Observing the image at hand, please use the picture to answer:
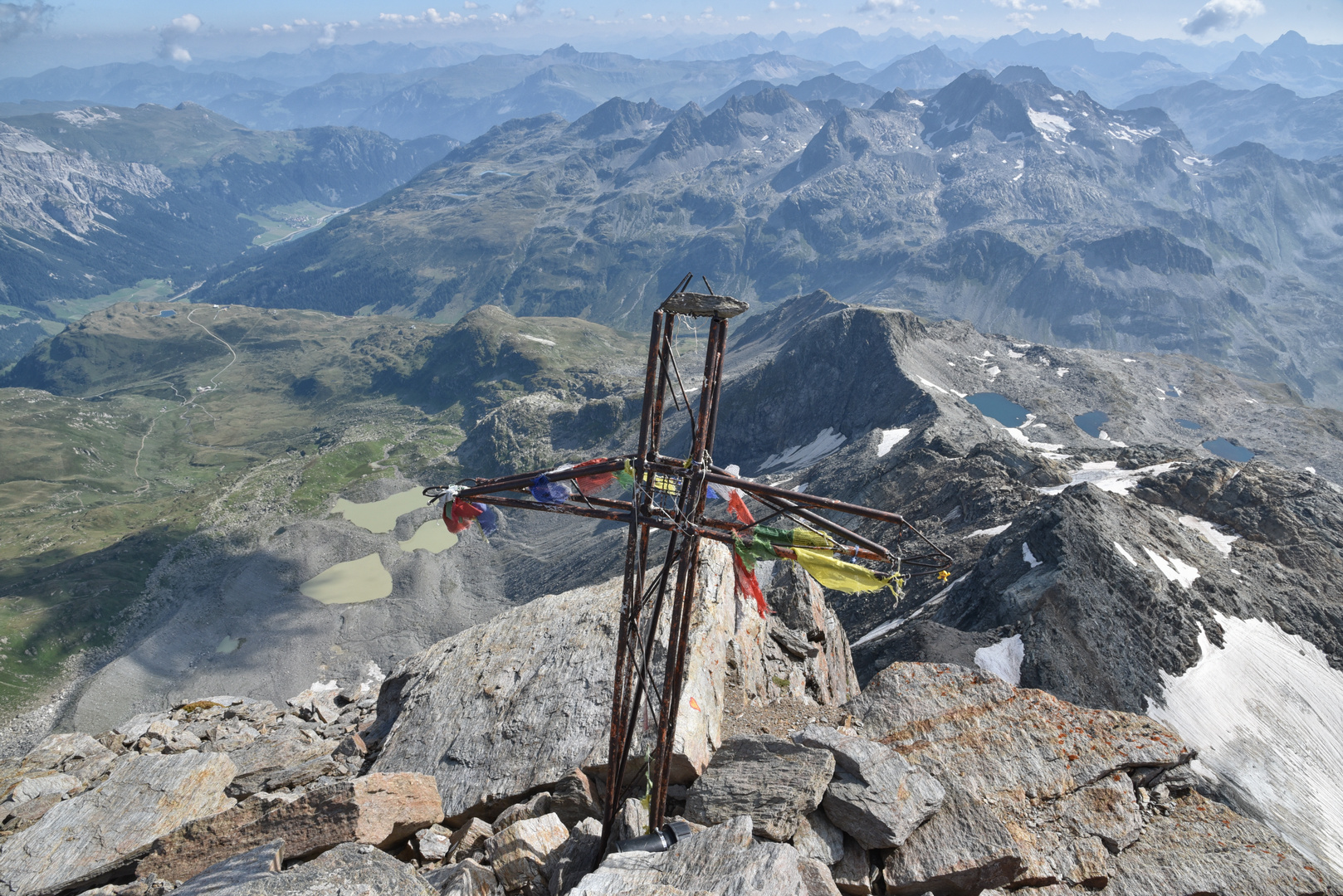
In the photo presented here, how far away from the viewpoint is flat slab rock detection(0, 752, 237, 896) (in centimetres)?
1720

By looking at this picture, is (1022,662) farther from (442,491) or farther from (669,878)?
(442,491)

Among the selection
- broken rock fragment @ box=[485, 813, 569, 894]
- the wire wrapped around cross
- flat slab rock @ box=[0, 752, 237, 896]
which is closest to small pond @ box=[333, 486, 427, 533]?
flat slab rock @ box=[0, 752, 237, 896]

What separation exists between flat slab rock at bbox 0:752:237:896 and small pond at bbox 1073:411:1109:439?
A: 16949 cm

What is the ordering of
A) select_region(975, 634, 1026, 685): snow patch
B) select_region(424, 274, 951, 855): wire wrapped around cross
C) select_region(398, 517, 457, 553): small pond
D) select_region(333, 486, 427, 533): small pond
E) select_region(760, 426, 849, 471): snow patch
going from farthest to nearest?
select_region(333, 486, 427, 533): small pond < select_region(398, 517, 457, 553): small pond < select_region(760, 426, 849, 471): snow patch < select_region(975, 634, 1026, 685): snow patch < select_region(424, 274, 951, 855): wire wrapped around cross

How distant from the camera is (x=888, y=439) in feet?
352

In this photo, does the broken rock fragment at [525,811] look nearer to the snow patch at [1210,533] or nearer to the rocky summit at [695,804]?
the rocky summit at [695,804]

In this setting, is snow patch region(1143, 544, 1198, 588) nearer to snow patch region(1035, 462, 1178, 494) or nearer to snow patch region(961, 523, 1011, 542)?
snow patch region(961, 523, 1011, 542)

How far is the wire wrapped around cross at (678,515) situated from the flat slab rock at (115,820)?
13.4 meters

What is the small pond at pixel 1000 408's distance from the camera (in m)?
138

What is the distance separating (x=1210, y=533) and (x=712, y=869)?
6983 centimetres

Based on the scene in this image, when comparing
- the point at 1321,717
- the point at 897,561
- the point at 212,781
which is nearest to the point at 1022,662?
the point at 1321,717

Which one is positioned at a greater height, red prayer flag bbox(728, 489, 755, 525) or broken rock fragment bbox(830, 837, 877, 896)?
red prayer flag bbox(728, 489, 755, 525)

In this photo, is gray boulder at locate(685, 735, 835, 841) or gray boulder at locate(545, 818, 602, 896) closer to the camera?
gray boulder at locate(545, 818, 602, 896)

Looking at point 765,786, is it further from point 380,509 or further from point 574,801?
point 380,509
